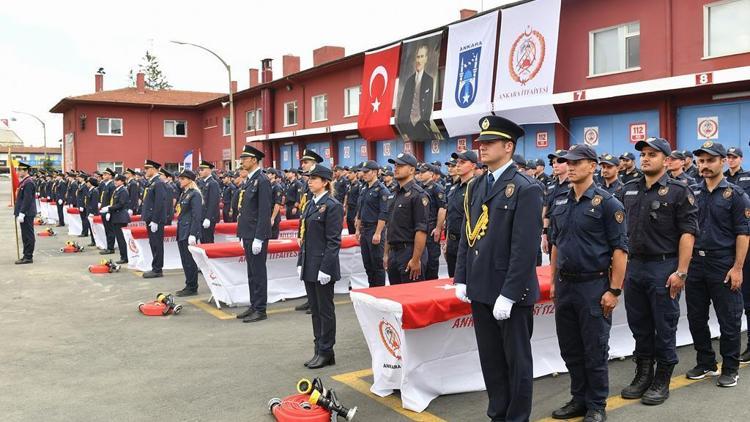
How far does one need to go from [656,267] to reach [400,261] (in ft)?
10.3

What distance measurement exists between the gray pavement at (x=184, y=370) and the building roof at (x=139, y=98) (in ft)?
115

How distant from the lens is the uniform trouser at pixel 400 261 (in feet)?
24.9

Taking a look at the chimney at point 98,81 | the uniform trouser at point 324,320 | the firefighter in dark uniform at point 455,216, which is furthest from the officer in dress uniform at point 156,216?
the chimney at point 98,81

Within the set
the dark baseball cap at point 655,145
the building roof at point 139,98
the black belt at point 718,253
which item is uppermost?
the building roof at point 139,98

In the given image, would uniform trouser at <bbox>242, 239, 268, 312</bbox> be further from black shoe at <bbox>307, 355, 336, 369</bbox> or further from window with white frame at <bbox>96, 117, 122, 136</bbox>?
window with white frame at <bbox>96, 117, 122, 136</bbox>

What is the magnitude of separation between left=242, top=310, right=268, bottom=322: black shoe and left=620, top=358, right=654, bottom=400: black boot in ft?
16.1

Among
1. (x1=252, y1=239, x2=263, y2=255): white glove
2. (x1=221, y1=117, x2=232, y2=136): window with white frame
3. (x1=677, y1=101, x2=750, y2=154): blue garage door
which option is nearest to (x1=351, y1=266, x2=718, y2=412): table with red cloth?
(x1=252, y1=239, x2=263, y2=255): white glove

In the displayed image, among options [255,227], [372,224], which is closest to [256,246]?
[255,227]

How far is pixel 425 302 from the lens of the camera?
5133 millimetres

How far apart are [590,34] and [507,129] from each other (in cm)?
1421

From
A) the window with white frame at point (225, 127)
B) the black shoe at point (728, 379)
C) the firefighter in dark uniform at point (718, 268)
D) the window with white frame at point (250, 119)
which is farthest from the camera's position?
the window with white frame at point (225, 127)

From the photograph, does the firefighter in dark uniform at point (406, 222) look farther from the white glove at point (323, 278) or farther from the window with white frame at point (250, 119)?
the window with white frame at point (250, 119)

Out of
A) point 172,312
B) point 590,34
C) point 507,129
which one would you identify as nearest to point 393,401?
point 507,129

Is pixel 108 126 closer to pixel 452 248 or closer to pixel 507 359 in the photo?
pixel 452 248
